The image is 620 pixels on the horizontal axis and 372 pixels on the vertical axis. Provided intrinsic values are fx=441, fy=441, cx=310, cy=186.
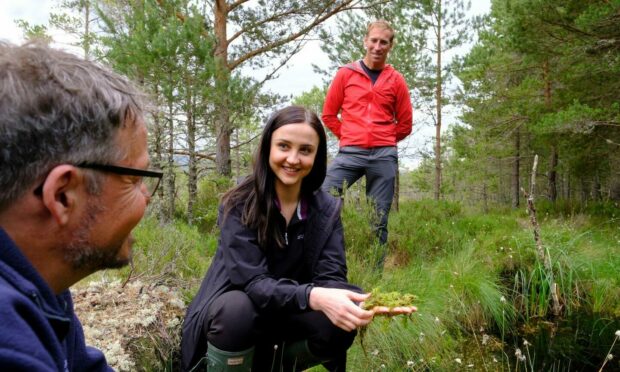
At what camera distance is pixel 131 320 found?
2369mm

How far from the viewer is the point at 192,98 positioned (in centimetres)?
641

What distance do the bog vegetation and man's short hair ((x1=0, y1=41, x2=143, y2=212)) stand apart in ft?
0.93

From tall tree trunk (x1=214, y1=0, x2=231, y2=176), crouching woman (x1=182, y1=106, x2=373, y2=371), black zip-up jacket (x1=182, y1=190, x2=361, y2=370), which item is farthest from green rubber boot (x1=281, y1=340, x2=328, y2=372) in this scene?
tall tree trunk (x1=214, y1=0, x2=231, y2=176)

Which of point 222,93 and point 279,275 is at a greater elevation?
point 222,93

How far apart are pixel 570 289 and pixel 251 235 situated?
291cm

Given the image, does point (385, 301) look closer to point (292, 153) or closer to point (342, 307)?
point (342, 307)

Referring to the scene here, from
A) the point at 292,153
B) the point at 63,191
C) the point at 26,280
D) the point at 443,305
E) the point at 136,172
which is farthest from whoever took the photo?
the point at 443,305

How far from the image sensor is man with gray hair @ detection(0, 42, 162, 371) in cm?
71

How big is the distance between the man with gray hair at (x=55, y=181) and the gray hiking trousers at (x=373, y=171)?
308cm

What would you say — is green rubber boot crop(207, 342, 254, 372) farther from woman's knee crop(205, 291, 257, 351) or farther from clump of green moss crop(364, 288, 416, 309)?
clump of green moss crop(364, 288, 416, 309)

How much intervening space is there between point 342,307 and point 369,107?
260cm

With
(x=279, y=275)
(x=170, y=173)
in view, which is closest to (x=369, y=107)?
(x=279, y=275)

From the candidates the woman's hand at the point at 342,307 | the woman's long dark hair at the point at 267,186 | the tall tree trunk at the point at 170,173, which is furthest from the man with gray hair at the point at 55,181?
the tall tree trunk at the point at 170,173

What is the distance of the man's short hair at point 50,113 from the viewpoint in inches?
29.8
